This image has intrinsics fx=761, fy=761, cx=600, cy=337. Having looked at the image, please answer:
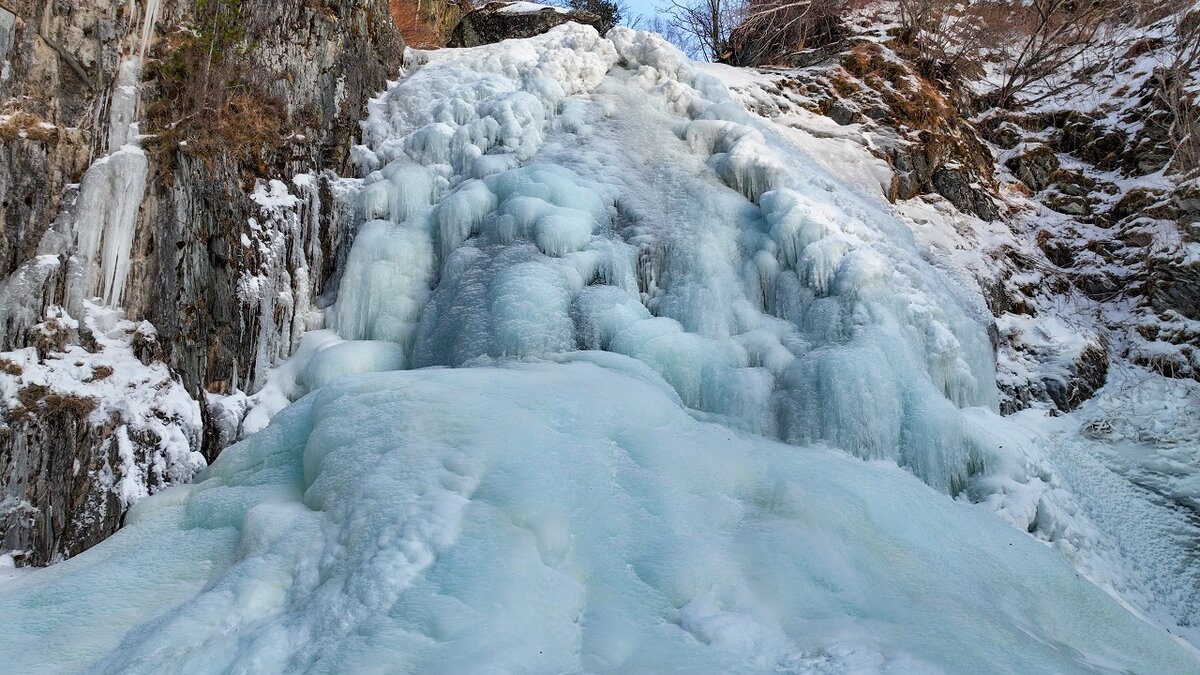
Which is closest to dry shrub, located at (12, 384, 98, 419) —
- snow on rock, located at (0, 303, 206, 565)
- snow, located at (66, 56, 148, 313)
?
snow on rock, located at (0, 303, 206, 565)

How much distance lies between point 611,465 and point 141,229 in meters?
3.84

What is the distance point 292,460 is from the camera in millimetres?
4215

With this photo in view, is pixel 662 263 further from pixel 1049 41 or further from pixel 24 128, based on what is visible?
pixel 1049 41

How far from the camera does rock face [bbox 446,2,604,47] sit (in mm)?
10852

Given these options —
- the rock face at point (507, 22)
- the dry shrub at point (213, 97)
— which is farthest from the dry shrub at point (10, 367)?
the rock face at point (507, 22)

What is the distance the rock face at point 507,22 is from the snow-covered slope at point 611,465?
12.6 feet

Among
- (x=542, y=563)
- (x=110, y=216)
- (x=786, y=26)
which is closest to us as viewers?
(x=542, y=563)

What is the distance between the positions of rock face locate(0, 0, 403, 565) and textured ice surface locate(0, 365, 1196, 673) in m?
0.69

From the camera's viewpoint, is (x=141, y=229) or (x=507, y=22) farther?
(x=507, y=22)

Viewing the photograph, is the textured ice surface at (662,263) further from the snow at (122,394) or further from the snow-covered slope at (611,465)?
the snow at (122,394)

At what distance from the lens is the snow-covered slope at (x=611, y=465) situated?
2.96 meters

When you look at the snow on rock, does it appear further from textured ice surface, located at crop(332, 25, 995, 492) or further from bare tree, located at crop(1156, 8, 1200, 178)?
bare tree, located at crop(1156, 8, 1200, 178)

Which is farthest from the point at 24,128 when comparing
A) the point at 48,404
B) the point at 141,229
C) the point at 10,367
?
the point at 48,404

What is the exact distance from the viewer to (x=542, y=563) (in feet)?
10.4
